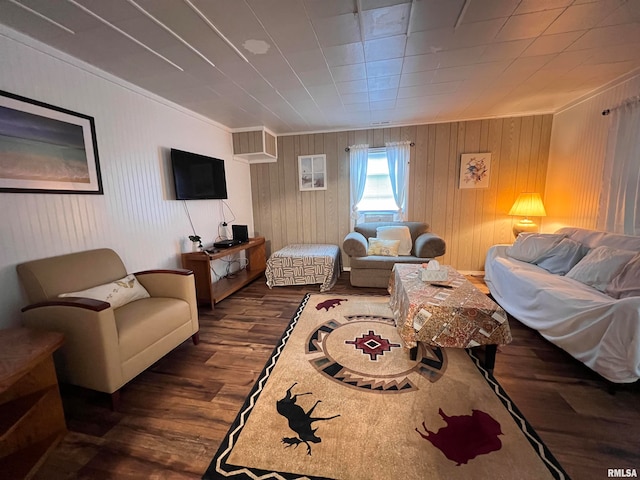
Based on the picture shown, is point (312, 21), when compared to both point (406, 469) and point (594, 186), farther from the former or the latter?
point (594, 186)

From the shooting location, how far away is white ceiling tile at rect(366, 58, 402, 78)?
2139 mm

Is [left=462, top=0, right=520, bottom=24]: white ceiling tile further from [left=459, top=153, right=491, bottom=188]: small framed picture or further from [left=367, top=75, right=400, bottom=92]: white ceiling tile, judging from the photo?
[left=459, top=153, right=491, bottom=188]: small framed picture

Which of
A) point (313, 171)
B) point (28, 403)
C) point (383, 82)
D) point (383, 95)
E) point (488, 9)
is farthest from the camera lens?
point (313, 171)

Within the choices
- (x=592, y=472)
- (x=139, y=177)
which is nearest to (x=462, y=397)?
(x=592, y=472)

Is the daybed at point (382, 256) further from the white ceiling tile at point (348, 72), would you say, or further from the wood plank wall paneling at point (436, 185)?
the white ceiling tile at point (348, 72)

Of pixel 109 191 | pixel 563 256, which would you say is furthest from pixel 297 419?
pixel 563 256

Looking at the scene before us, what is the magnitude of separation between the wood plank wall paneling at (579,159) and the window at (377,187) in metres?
2.12

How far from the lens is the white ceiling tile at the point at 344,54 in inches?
75.3

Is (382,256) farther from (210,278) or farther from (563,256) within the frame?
(210,278)

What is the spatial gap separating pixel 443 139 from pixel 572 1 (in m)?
2.49

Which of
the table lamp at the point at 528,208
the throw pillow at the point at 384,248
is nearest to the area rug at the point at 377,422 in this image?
the throw pillow at the point at 384,248

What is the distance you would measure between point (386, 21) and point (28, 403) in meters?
2.92

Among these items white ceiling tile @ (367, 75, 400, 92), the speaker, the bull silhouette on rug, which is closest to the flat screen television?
the speaker

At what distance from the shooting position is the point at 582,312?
173 cm
